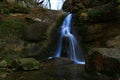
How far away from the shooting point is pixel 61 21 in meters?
17.0

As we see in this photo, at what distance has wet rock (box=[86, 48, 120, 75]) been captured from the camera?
8.99 meters

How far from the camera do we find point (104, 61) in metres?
9.28

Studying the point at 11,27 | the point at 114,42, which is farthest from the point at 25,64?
the point at 114,42

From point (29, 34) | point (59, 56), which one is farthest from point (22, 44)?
point (59, 56)

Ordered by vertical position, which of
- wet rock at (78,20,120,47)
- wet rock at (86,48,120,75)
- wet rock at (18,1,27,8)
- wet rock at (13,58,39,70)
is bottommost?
wet rock at (13,58,39,70)

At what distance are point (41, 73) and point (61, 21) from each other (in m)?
→ 6.98

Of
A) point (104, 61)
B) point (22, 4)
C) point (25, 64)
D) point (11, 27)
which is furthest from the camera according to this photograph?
point (22, 4)

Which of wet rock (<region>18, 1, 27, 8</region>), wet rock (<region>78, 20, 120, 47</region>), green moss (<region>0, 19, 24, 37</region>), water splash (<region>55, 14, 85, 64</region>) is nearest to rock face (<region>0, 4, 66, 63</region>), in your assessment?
green moss (<region>0, 19, 24, 37</region>)

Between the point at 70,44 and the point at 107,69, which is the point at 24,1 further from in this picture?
the point at 107,69

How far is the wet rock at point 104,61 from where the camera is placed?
8992 millimetres

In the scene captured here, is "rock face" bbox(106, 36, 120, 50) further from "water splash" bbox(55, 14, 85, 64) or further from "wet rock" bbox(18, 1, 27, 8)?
"wet rock" bbox(18, 1, 27, 8)

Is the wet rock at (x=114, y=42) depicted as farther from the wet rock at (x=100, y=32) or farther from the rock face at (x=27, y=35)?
the rock face at (x=27, y=35)

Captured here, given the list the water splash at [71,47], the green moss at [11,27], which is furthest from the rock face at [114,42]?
the green moss at [11,27]

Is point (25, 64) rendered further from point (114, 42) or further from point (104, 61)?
point (114, 42)
